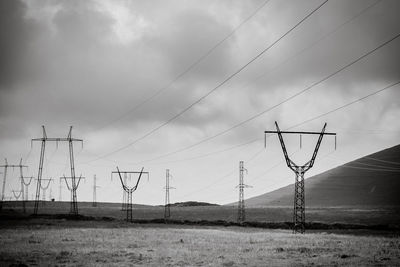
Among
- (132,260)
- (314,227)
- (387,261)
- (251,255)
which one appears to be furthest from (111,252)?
(314,227)

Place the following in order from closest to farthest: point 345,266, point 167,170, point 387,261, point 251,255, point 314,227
→ point 345,266 < point 387,261 < point 251,255 < point 314,227 < point 167,170

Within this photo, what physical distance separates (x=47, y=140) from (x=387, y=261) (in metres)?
64.8

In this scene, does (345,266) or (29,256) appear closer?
(345,266)

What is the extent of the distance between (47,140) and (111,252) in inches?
2109

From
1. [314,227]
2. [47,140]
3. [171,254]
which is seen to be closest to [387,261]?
[171,254]

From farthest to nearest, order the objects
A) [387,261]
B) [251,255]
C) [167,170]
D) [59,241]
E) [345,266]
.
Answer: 1. [167,170]
2. [59,241]
3. [251,255]
4. [387,261]
5. [345,266]

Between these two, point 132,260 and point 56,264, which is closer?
point 56,264

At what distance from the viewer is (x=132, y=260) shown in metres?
24.8

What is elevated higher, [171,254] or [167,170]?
[167,170]

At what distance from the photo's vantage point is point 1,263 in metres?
22.6

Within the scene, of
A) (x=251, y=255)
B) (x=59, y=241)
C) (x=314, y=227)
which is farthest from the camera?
(x=314, y=227)

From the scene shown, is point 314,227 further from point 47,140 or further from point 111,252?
point 111,252

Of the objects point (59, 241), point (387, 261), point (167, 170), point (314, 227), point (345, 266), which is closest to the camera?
point (345, 266)

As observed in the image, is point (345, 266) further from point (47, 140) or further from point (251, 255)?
point (47, 140)
